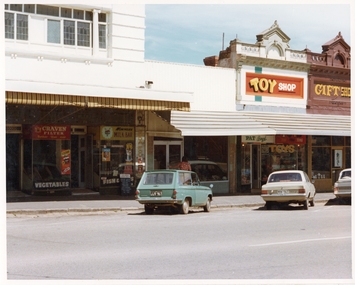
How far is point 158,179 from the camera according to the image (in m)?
16.8

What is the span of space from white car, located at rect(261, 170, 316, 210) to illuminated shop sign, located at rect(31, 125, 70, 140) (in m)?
8.10

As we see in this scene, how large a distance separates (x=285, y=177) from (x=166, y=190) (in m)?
5.21

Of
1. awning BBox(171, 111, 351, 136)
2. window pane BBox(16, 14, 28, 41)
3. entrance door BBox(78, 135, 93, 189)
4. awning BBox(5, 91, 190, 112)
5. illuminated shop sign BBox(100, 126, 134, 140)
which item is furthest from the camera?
entrance door BBox(78, 135, 93, 189)

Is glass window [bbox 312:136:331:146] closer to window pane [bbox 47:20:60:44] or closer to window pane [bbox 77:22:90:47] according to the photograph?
window pane [bbox 77:22:90:47]


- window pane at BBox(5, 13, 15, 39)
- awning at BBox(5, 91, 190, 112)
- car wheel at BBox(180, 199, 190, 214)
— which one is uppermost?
window pane at BBox(5, 13, 15, 39)

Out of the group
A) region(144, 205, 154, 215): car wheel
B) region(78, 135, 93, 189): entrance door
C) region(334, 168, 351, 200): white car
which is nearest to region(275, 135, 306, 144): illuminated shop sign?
region(334, 168, 351, 200): white car

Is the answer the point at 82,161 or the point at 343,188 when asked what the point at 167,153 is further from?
the point at 343,188

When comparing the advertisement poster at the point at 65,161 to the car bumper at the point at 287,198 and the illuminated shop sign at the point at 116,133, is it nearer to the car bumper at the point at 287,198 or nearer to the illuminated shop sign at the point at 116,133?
the illuminated shop sign at the point at 116,133

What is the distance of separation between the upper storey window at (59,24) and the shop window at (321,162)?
13.9 meters

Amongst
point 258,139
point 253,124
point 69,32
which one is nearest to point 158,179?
point 69,32

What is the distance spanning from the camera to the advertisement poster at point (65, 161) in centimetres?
2123

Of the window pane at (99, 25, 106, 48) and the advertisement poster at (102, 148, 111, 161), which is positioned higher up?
the window pane at (99, 25, 106, 48)

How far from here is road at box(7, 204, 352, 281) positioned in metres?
8.73

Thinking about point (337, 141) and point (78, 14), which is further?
point (337, 141)
